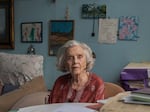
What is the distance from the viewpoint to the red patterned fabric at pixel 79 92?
1.91 metres

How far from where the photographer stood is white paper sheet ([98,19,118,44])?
2.95m

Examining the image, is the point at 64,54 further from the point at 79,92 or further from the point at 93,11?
the point at 93,11

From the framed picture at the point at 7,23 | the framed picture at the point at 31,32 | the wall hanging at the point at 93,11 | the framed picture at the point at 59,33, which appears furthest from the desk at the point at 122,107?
the framed picture at the point at 7,23

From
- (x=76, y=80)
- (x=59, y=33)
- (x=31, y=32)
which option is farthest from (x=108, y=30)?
(x=76, y=80)

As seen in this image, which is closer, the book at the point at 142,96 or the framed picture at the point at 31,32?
the book at the point at 142,96

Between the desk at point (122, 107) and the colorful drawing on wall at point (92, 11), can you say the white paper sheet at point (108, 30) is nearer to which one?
the colorful drawing on wall at point (92, 11)

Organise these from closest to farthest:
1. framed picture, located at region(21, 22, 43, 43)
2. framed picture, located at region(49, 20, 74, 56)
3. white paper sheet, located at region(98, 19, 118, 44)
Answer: white paper sheet, located at region(98, 19, 118, 44) < framed picture, located at region(49, 20, 74, 56) < framed picture, located at region(21, 22, 43, 43)

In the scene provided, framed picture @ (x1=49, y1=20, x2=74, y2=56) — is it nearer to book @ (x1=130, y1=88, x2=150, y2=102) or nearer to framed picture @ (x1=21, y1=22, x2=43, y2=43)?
framed picture @ (x1=21, y1=22, x2=43, y2=43)

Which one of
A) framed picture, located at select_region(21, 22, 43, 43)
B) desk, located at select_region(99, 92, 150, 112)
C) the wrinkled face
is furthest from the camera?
framed picture, located at select_region(21, 22, 43, 43)

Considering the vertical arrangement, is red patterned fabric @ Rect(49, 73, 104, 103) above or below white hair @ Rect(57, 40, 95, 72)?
below

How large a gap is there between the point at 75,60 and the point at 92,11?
112 centimetres

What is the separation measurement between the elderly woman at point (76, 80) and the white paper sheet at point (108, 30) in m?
0.90

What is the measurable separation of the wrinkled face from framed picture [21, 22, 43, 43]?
1.28 metres

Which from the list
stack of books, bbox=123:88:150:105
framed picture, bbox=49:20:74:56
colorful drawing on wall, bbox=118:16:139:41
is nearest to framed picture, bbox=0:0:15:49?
framed picture, bbox=49:20:74:56
